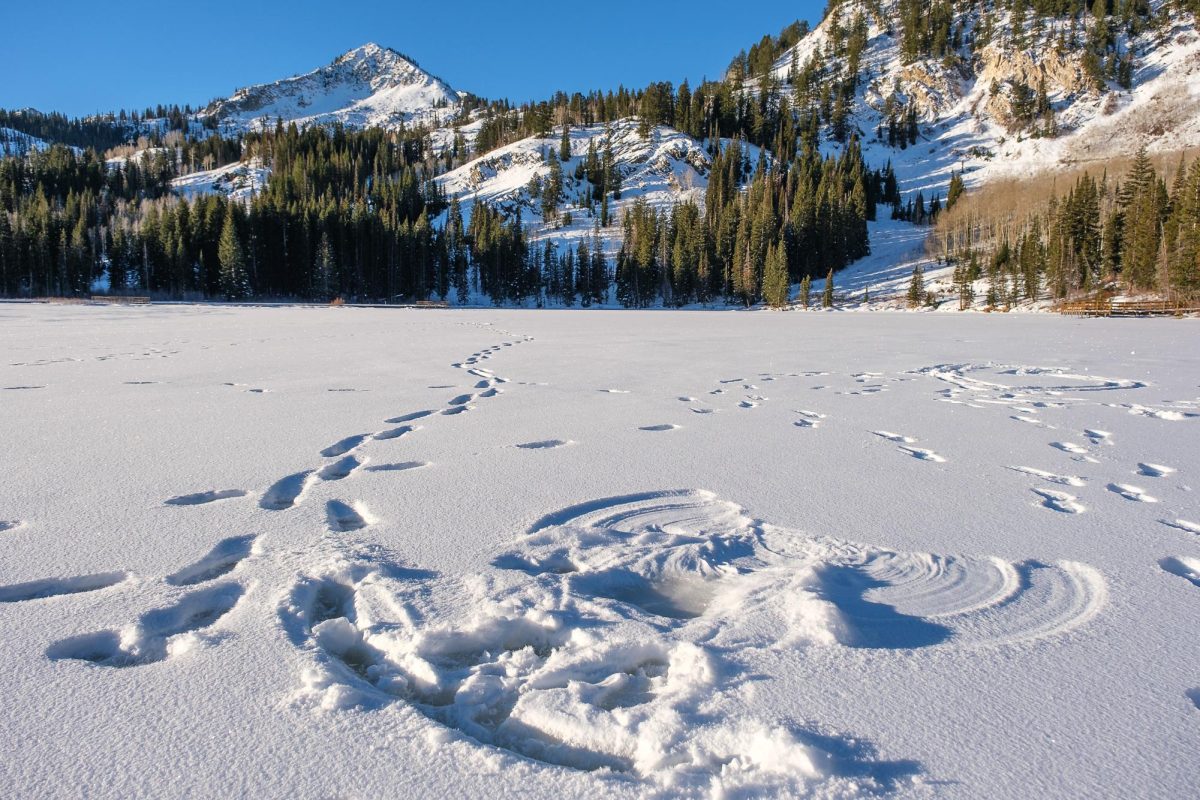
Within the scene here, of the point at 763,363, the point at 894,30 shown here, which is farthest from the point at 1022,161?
the point at 763,363

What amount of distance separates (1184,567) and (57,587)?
4585 mm

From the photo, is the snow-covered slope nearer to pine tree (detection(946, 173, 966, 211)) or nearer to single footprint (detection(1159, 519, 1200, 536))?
pine tree (detection(946, 173, 966, 211))

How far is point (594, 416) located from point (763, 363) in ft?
18.7

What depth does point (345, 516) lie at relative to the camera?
3.08m

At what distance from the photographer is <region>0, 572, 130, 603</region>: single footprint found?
2.17m

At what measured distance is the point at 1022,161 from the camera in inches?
4235

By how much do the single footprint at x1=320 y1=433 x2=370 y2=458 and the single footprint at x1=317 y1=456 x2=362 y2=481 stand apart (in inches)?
6.5

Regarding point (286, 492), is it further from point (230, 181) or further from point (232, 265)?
point (230, 181)

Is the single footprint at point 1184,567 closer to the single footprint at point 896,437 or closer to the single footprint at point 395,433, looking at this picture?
the single footprint at point 896,437

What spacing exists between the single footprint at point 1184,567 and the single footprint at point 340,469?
423cm

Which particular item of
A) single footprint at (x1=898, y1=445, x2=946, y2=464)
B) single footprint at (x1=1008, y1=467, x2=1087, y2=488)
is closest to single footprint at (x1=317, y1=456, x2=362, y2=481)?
single footprint at (x1=898, y1=445, x2=946, y2=464)

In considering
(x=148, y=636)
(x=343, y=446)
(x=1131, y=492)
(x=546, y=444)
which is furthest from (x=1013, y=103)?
(x=148, y=636)

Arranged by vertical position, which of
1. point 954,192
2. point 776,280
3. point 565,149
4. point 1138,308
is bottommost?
point 1138,308

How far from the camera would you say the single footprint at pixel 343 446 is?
4.24 meters
